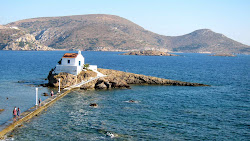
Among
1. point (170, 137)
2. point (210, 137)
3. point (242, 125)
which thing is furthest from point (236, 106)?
point (170, 137)

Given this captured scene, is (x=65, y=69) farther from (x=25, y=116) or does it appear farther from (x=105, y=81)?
(x=25, y=116)

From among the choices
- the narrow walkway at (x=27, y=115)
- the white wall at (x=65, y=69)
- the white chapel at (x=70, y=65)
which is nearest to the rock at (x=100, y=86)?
the white chapel at (x=70, y=65)

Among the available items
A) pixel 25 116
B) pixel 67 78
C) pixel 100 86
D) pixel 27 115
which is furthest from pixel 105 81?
pixel 25 116

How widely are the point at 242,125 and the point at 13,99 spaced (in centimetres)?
3533

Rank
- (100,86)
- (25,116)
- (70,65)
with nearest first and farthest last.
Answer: (25,116) → (100,86) → (70,65)

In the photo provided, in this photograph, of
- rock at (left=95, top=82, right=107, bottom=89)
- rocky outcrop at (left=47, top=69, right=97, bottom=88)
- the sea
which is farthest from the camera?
rocky outcrop at (left=47, top=69, right=97, bottom=88)

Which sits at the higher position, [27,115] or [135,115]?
[27,115]

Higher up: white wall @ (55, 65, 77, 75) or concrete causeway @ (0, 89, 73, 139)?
white wall @ (55, 65, 77, 75)

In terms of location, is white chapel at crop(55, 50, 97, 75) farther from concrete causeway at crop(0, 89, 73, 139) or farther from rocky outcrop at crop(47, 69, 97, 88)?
concrete causeway at crop(0, 89, 73, 139)

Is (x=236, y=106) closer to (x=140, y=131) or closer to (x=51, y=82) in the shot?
(x=140, y=131)

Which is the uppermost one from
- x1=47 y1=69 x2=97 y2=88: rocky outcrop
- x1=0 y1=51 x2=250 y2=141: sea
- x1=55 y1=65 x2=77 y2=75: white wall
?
x1=55 y1=65 x2=77 y2=75: white wall

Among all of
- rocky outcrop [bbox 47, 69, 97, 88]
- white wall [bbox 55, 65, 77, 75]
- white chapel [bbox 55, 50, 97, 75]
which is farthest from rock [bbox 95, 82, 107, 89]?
white wall [bbox 55, 65, 77, 75]

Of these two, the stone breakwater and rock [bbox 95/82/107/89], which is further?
the stone breakwater

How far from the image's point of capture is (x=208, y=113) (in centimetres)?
4278
